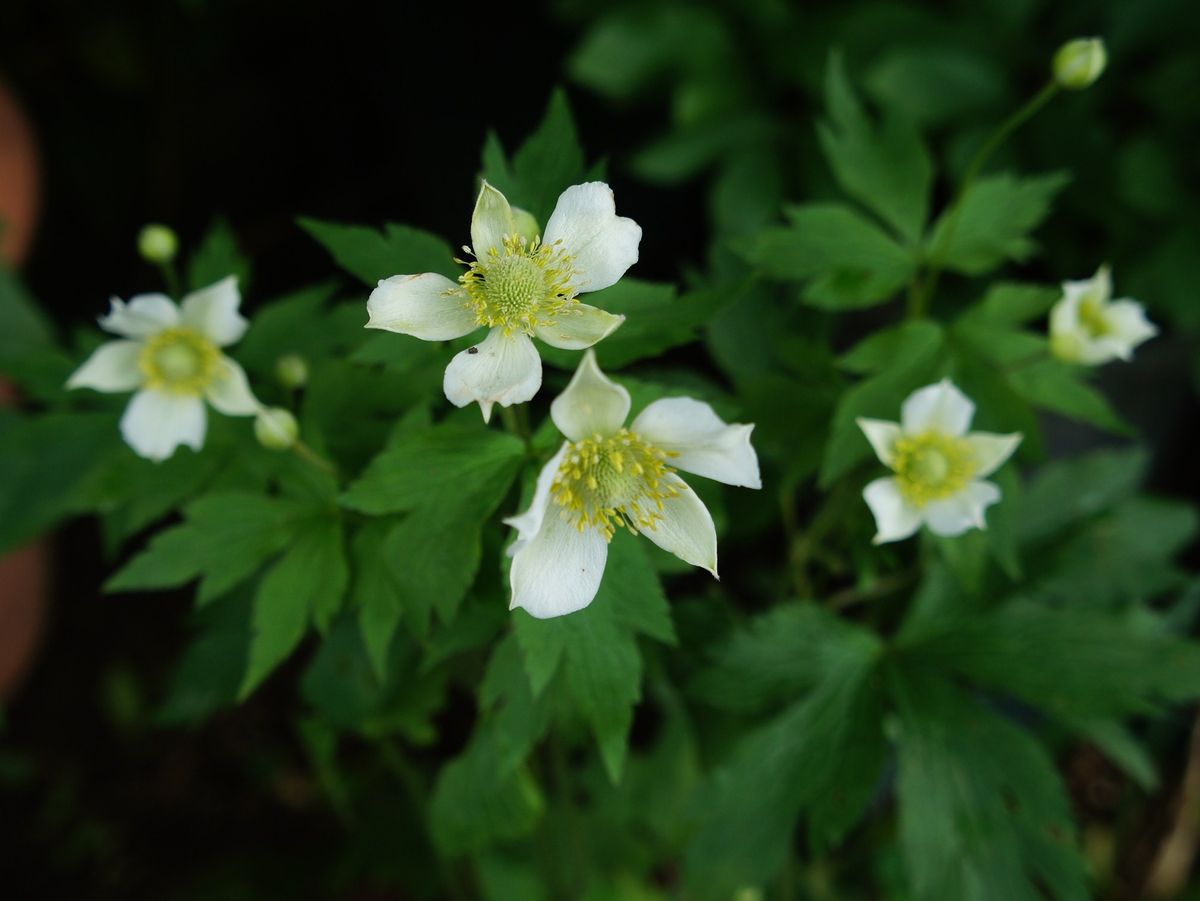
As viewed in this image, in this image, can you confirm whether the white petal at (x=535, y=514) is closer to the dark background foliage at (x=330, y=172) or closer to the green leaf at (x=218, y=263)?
the green leaf at (x=218, y=263)

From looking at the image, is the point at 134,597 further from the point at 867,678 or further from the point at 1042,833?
the point at 1042,833

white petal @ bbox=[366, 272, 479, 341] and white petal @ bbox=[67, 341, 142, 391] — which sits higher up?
white petal @ bbox=[67, 341, 142, 391]

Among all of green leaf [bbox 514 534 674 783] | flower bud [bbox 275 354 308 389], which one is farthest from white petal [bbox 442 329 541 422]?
flower bud [bbox 275 354 308 389]

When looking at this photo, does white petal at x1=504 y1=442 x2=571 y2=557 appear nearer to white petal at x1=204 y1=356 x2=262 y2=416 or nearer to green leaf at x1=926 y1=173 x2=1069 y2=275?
white petal at x1=204 y1=356 x2=262 y2=416

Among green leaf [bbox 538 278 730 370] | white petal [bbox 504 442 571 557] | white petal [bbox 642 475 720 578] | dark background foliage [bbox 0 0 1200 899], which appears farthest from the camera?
dark background foliage [bbox 0 0 1200 899]

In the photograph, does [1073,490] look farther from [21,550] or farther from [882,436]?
[21,550]

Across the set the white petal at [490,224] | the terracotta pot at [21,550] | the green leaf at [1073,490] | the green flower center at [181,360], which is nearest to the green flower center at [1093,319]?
the green leaf at [1073,490]
